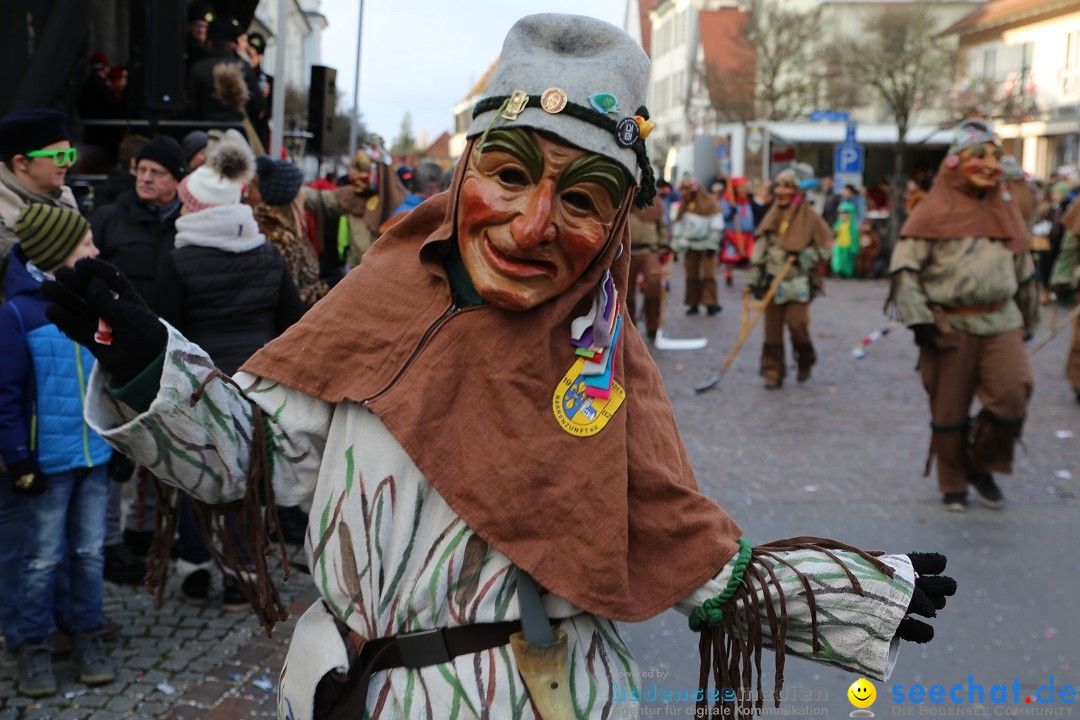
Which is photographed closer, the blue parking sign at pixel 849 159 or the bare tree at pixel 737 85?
the blue parking sign at pixel 849 159

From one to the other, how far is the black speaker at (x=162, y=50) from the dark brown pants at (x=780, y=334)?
18.8 feet

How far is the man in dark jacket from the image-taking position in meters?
5.31

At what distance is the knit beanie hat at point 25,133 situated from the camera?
182 inches

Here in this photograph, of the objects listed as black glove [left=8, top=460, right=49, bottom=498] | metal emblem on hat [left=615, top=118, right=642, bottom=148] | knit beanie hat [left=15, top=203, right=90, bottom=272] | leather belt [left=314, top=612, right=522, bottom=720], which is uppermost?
metal emblem on hat [left=615, top=118, right=642, bottom=148]

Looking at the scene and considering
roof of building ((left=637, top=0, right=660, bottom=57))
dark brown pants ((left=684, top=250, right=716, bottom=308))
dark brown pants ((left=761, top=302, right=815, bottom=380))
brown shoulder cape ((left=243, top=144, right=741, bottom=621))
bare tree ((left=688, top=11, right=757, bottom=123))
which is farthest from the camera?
roof of building ((left=637, top=0, right=660, bottom=57))

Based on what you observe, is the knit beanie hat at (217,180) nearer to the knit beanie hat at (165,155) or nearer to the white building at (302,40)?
the knit beanie hat at (165,155)

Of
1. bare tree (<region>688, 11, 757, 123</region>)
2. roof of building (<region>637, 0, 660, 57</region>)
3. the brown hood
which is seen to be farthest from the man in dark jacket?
roof of building (<region>637, 0, 660, 57</region>)

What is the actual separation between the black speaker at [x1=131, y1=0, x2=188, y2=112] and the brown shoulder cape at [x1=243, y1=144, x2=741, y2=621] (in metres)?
6.71

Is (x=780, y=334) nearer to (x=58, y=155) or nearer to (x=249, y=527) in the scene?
(x=58, y=155)

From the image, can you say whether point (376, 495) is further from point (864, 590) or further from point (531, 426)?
point (864, 590)

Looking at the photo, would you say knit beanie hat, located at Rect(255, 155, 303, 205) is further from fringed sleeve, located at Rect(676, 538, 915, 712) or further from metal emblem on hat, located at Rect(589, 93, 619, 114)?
fringed sleeve, located at Rect(676, 538, 915, 712)

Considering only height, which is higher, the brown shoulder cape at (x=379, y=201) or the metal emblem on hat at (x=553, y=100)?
the brown shoulder cape at (x=379, y=201)

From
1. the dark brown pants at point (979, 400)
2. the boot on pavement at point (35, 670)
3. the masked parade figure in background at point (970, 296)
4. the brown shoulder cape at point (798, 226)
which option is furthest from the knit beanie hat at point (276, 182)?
the brown shoulder cape at point (798, 226)

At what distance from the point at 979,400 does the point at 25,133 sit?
5.14 metres
